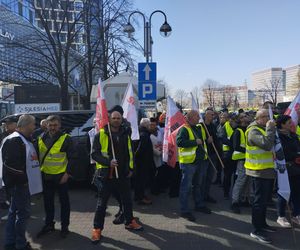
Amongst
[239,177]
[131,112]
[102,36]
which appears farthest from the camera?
[102,36]

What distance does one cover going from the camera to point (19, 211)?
17.2ft

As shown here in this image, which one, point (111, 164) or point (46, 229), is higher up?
point (111, 164)

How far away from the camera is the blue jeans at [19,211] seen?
522 cm

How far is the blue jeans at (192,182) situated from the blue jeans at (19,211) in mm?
2680

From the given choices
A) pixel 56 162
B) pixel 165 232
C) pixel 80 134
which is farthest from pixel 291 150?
pixel 80 134

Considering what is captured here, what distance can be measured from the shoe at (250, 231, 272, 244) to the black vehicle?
442 centimetres

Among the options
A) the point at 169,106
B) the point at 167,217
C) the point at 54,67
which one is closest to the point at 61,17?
the point at 54,67

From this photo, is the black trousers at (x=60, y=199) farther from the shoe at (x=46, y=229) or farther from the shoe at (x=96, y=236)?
the shoe at (x=96, y=236)

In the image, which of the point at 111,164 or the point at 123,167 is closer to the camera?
the point at 111,164

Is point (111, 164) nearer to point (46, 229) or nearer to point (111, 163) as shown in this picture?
point (111, 163)

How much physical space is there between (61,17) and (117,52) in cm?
379

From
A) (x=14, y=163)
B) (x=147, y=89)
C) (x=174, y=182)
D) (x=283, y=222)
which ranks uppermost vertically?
(x=147, y=89)

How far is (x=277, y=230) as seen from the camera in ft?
19.9

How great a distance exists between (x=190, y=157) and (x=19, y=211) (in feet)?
9.64
